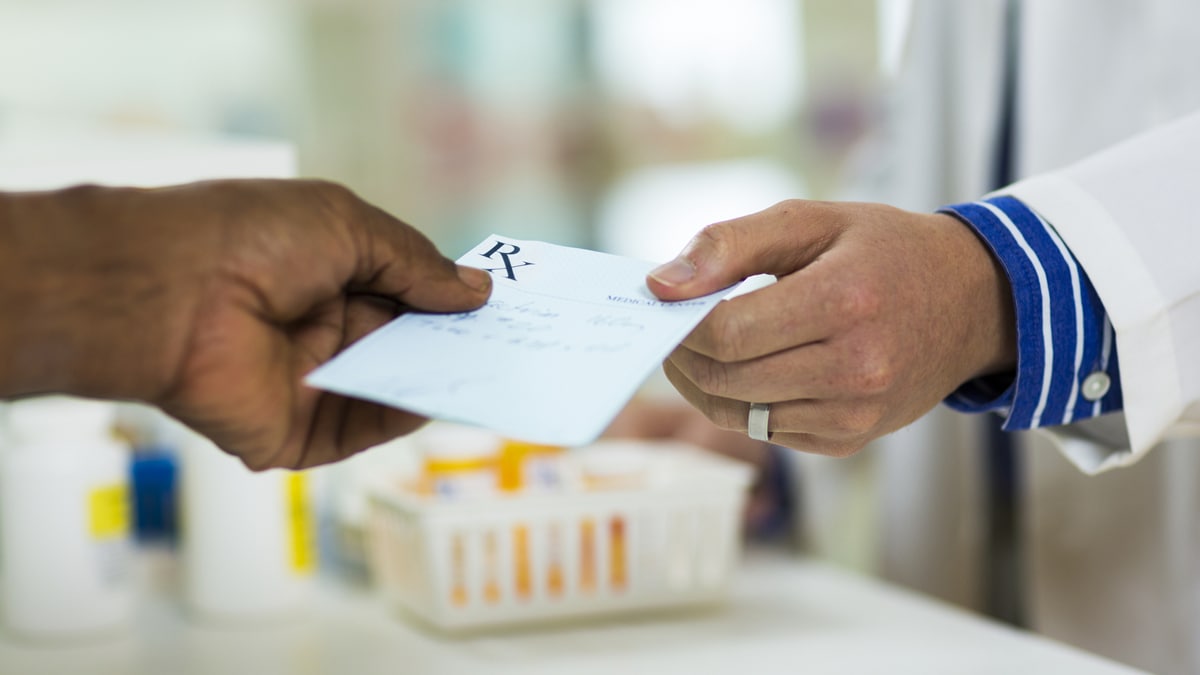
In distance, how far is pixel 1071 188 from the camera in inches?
28.1

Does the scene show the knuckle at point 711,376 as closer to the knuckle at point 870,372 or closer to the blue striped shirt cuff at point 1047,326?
the knuckle at point 870,372

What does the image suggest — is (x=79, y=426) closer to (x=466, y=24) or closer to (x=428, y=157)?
(x=428, y=157)

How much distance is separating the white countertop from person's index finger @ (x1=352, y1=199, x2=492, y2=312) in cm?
36

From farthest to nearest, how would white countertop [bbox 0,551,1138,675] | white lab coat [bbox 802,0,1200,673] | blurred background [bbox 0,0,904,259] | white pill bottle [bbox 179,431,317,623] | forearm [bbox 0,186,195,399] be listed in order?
blurred background [bbox 0,0,904,259] → white pill bottle [bbox 179,431,317,623] → white countertop [bbox 0,551,1138,675] → white lab coat [bbox 802,0,1200,673] → forearm [bbox 0,186,195,399]

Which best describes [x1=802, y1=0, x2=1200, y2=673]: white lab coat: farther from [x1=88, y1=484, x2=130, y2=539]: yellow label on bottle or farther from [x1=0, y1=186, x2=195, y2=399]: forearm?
[x1=88, y1=484, x2=130, y2=539]: yellow label on bottle

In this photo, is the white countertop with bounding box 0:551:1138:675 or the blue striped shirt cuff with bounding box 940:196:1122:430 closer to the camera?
the blue striped shirt cuff with bounding box 940:196:1122:430

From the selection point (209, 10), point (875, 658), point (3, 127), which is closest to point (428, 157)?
point (209, 10)

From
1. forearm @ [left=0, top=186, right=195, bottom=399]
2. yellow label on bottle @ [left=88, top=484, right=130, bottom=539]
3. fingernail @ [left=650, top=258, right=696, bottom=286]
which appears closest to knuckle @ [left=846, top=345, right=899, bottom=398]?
fingernail @ [left=650, top=258, right=696, bottom=286]

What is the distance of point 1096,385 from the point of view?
723mm

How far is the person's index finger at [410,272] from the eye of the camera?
587 millimetres

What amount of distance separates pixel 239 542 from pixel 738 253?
60cm

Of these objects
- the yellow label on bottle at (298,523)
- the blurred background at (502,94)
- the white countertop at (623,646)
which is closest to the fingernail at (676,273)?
the white countertop at (623,646)

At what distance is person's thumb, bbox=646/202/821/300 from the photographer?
1.98ft

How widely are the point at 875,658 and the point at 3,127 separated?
2.36 metres
